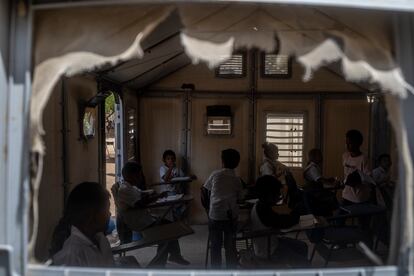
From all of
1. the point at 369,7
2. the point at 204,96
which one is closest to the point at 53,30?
the point at 369,7

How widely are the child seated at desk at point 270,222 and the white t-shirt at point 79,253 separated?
5.33 feet

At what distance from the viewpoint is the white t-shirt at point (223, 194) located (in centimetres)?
520

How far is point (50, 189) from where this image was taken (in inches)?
150

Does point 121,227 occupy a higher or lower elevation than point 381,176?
lower

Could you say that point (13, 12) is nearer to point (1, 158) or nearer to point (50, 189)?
point (1, 158)

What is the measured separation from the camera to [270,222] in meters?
4.20

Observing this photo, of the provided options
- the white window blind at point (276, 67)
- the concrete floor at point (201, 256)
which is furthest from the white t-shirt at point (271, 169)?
the white window blind at point (276, 67)

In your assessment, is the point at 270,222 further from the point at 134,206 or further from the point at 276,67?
the point at 276,67

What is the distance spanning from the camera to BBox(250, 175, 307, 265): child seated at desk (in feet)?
13.6

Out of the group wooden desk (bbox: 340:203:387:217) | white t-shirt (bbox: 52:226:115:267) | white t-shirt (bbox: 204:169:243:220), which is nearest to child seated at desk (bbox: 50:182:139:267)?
white t-shirt (bbox: 52:226:115:267)

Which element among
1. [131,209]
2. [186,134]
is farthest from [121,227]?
[186,134]

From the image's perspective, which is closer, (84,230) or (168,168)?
(84,230)

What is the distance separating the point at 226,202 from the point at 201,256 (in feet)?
4.62

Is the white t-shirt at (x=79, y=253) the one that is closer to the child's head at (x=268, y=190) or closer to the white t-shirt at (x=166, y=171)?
the child's head at (x=268, y=190)
